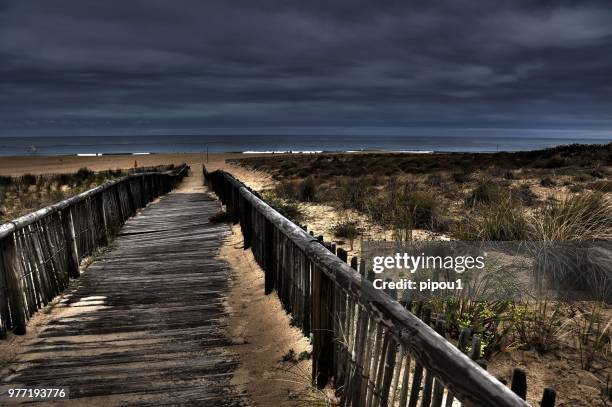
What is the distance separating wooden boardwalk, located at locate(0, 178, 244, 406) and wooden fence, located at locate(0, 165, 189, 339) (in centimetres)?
25

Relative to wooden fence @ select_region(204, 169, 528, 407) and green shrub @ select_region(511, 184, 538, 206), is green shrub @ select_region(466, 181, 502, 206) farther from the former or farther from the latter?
wooden fence @ select_region(204, 169, 528, 407)

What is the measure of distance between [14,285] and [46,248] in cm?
106

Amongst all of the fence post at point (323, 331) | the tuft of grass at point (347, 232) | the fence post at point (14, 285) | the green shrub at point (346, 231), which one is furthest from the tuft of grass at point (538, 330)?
the fence post at point (14, 285)

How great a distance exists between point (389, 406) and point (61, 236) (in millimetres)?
4960

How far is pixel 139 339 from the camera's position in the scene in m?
4.20

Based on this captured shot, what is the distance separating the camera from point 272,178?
2711 centimetres

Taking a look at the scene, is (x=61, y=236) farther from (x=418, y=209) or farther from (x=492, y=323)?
(x=418, y=209)

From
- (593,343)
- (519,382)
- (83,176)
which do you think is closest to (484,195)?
(593,343)

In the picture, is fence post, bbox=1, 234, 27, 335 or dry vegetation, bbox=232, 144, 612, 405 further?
fence post, bbox=1, 234, 27, 335

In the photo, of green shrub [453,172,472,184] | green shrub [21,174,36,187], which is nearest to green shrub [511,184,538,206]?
green shrub [453,172,472,184]

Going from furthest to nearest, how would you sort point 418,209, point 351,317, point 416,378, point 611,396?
point 418,209 < point 611,396 < point 351,317 < point 416,378

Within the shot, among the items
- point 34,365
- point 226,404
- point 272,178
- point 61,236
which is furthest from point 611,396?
point 272,178

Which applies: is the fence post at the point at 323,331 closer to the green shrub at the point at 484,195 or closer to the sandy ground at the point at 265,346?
the sandy ground at the point at 265,346

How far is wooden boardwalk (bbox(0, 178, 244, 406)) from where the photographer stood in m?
3.37
